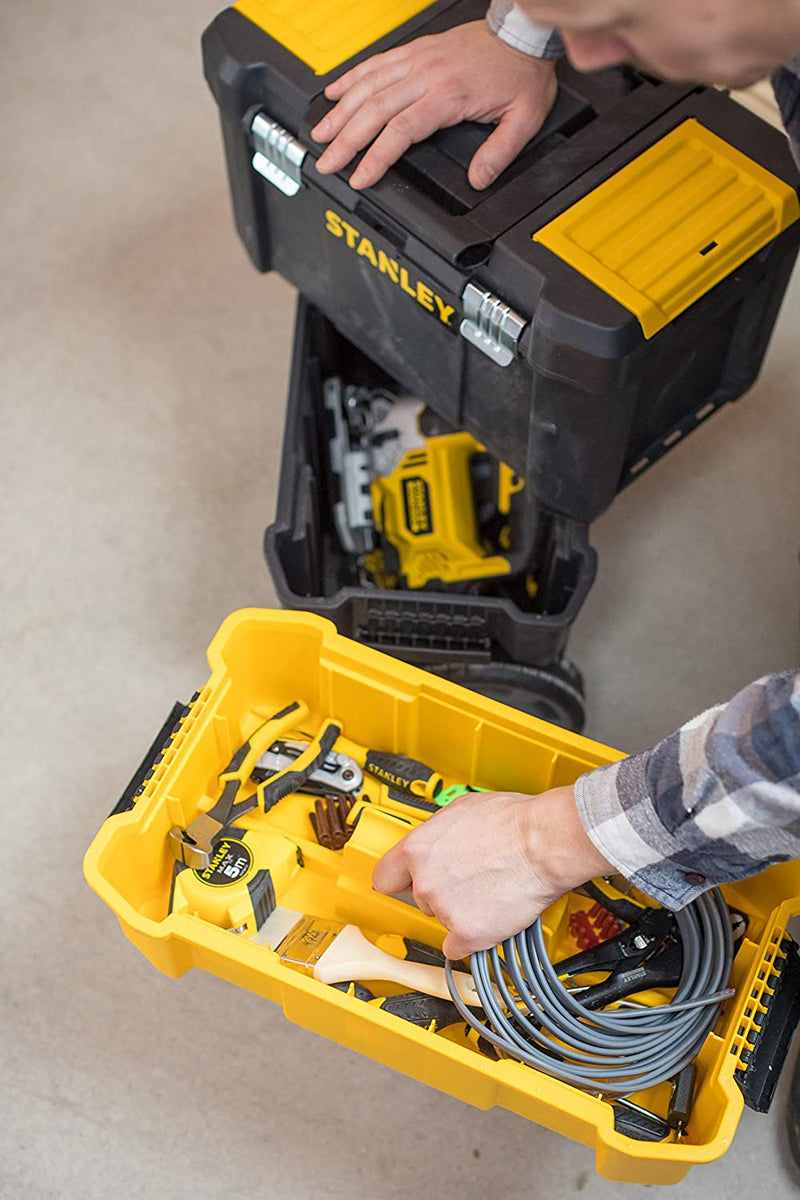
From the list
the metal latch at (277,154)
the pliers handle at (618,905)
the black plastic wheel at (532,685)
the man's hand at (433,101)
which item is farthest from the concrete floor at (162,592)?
the man's hand at (433,101)

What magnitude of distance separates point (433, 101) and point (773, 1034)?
0.87m

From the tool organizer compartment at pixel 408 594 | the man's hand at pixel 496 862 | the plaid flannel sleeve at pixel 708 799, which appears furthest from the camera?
the tool organizer compartment at pixel 408 594

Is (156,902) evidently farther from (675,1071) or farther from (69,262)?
(69,262)

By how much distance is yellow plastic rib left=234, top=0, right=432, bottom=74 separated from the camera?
1.24 metres

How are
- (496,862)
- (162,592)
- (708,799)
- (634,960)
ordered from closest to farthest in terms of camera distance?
(708,799), (496,862), (634,960), (162,592)

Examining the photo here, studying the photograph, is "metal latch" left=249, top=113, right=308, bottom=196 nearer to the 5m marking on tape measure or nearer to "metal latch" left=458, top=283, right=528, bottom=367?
the 5m marking on tape measure

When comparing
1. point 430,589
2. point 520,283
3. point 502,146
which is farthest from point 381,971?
point 502,146

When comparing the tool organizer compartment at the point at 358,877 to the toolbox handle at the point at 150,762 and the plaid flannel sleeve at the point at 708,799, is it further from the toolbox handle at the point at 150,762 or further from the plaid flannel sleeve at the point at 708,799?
the plaid flannel sleeve at the point at 708,799

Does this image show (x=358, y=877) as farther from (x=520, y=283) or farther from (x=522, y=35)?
(x=522, y=35)

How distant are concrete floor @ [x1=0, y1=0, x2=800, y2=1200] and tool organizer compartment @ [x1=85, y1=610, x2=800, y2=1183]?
292 mm

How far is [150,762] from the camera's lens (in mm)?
1147

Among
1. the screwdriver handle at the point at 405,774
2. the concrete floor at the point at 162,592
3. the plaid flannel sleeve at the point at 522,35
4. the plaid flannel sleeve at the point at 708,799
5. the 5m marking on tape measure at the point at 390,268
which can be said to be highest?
the plaid flannel sleeve at the point at 522,35

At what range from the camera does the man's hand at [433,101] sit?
1168mm

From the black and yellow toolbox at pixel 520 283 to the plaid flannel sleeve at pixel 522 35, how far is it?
5 cm
